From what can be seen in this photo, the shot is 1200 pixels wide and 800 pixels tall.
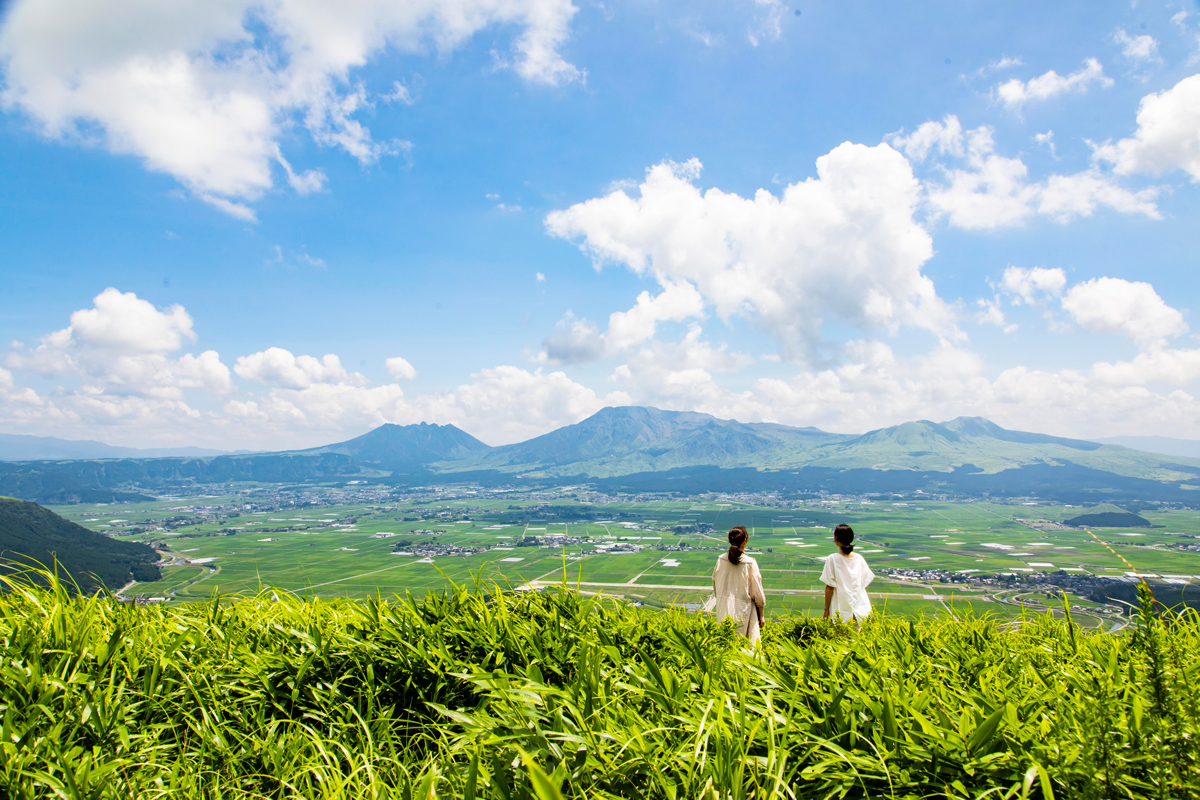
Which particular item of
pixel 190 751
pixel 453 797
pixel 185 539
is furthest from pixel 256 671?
pixel 185 539

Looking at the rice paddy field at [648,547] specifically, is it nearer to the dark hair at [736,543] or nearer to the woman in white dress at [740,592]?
the woman in white dress at [740,592]

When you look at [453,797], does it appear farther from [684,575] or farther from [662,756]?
[684,575]

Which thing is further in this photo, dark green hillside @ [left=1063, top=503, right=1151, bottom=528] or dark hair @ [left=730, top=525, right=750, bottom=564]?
dark green hillside @ [left=1063, top=503, right=1151, bottom=528]

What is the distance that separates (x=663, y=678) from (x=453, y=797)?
119 cm

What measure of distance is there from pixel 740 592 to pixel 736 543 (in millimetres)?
600

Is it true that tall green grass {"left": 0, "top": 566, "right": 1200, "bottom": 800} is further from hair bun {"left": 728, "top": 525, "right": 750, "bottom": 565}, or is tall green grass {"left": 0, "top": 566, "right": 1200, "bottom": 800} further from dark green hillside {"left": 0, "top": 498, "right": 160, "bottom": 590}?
dark green hillside {"left": 0, "top": 498, "right": 160, "bottom": 590}

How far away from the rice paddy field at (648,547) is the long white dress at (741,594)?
41.0 inches

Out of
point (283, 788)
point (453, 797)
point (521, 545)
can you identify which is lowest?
point (521, 545)

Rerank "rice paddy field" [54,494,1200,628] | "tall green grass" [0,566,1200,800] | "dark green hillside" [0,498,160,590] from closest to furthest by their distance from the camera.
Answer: "tall green grass" [0,566,1200,800], "rice paddy field" [54,494,1200,628], "dark green hillside" [0,498,160,590]

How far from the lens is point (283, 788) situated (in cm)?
252

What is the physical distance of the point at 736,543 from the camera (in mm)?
Result: 6781

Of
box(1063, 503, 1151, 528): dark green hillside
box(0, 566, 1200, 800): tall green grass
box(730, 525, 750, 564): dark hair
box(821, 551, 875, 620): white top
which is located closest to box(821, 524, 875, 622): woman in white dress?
box(821, 551, 875, 620): white top

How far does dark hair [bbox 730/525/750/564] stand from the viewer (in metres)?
6.64

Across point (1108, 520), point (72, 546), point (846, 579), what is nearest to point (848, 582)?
point (846, 579)
